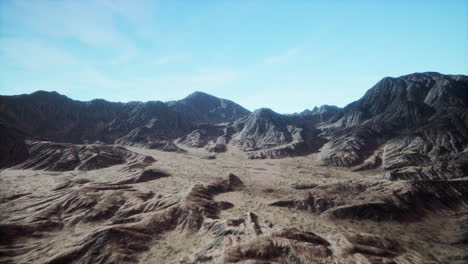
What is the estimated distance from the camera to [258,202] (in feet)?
162

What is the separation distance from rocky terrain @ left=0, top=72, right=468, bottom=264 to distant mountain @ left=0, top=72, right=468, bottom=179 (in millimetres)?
882

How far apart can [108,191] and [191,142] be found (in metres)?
98.0

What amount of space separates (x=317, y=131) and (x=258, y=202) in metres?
116

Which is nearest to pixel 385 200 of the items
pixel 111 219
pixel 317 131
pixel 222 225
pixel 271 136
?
pixel 222 225

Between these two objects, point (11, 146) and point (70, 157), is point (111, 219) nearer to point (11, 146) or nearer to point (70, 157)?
point (70, 157)

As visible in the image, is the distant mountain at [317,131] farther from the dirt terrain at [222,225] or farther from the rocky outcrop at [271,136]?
the dirt terrain at [222,225]

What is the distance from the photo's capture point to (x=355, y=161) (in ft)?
299

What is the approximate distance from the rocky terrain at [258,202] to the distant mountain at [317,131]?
882 millimetres

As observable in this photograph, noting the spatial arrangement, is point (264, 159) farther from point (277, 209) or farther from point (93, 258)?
point (93, 258)

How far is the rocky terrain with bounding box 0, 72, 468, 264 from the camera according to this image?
30016mm

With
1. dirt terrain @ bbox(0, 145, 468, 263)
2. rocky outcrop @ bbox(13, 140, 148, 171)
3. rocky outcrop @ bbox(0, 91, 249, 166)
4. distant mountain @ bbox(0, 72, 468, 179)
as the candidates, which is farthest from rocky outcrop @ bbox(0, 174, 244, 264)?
rocky outcrop @ bbox(0, 91, 249, 166)

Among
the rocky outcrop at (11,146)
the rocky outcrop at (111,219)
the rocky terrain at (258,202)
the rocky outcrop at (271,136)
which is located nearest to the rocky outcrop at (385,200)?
the rocky terrain at (258,202)

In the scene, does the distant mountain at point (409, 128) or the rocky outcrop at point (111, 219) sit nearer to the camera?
the rocky outcrop at point (111, 219)

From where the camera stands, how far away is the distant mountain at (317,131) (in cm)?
8562
